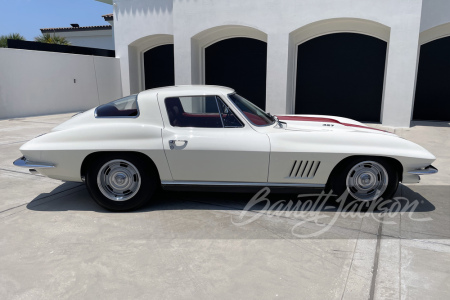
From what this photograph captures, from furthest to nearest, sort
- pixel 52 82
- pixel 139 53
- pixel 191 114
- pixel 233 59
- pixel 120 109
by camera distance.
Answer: pixel 139 53 < pixel 52 82 < pixel 233 59 < pixel 120 109 < pixel 191 114

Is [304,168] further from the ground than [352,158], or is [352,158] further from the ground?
[352,158]

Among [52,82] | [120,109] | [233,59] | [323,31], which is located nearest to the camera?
[120,109]

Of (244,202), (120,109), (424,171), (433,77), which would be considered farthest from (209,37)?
(424,171)

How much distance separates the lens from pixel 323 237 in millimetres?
3459

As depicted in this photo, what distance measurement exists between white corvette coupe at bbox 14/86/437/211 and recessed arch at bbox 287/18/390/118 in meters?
8.55

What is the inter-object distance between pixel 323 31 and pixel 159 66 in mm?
7069

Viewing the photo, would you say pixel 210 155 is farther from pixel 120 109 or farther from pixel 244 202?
pixel 120 109

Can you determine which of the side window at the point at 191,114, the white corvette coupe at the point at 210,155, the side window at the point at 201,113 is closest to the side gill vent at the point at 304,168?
the white corvette coupe at the point at 210,155

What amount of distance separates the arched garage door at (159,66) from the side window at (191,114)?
11.7 m

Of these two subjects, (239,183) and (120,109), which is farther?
(120,109)

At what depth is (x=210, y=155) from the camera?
3.95 m

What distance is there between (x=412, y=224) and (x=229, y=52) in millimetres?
11267

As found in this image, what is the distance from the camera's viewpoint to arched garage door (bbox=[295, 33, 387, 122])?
12203mm

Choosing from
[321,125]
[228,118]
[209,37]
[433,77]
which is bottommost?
[321,125]
